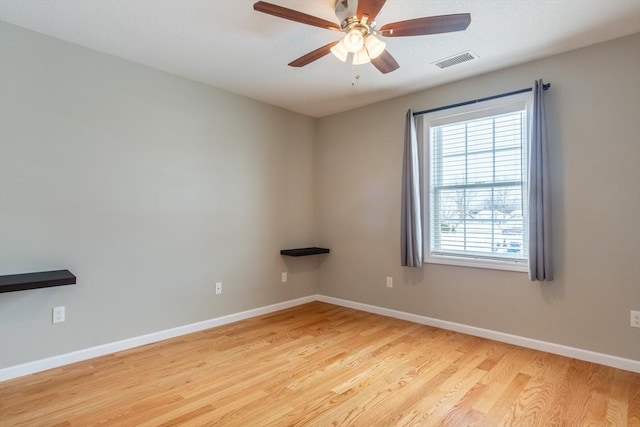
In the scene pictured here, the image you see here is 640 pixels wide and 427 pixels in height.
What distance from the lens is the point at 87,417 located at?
6.61 ft

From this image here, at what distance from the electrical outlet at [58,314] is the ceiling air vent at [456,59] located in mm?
3800

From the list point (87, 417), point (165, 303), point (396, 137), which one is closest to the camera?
point (87, 417)

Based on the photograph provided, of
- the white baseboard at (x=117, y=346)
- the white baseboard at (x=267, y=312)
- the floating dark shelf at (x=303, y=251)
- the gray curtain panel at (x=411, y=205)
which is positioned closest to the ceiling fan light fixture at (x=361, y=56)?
the gray curtain panel at (x=411, y=205)

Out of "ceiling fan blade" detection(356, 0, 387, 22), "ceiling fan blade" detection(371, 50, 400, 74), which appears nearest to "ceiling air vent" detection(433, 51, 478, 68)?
"ceiling fan blade" detection(371, 50, 400, 74)

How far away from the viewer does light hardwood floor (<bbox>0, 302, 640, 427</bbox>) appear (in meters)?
2.03

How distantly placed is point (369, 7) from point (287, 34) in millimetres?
947

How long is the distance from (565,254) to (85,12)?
4.14 meters

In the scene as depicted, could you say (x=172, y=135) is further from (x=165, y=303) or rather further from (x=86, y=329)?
(x=86, y=329)

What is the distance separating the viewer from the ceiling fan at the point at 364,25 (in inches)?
74.1

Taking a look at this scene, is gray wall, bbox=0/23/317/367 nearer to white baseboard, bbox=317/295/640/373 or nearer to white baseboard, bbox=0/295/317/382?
white baseboard, bbox=0/295/317/382

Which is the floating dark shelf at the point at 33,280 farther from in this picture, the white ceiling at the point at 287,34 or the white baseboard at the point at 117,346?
the white ceiling at the point at 287,34

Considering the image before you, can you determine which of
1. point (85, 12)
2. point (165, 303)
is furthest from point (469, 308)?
point (85, 12)

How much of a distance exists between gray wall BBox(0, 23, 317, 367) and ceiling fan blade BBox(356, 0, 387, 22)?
2239mm

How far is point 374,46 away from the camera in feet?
7.30
